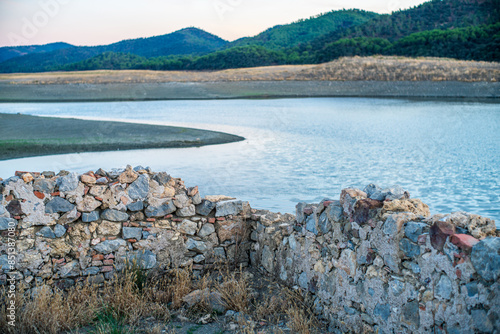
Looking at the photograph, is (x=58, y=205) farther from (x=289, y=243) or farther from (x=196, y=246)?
→ (x=289, y=243)

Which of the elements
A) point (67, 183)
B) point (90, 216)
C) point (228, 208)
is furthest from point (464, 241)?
point (67, 183)

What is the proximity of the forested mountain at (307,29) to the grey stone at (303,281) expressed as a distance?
8980cm

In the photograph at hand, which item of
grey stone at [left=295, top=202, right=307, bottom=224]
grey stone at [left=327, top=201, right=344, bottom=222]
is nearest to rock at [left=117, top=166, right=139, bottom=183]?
grey stone at [left=295, top=202, right=307, bottom=224]

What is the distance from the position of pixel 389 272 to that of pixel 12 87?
43.6 metres

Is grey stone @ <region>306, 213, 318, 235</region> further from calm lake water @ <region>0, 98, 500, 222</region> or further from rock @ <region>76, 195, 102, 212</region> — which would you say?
rock @ <region>76, 195, 102, 212</region>

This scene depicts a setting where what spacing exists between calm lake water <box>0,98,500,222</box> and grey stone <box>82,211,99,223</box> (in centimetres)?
258

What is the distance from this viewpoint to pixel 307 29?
104750mm

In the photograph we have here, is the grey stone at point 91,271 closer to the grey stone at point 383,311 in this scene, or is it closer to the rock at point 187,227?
the rock at point 187,227

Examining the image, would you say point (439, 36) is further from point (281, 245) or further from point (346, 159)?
point (281, 245)

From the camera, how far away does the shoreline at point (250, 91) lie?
116ft

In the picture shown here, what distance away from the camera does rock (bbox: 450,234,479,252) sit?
127 inches

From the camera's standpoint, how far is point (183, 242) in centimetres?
592

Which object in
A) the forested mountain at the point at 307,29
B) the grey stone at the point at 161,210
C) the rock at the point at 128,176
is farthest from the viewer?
the forested mountain at the point at 307,29

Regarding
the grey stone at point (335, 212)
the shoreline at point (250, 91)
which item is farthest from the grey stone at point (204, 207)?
the shoreline at point (250, 91)
